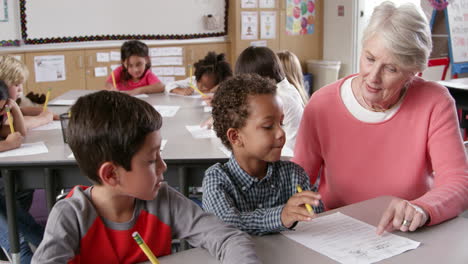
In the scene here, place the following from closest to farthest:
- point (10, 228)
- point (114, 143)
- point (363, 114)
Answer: point (114, 143) → point (363, 114) → point (10, 228)

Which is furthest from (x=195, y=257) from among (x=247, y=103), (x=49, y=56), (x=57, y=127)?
(x=49, y=56)

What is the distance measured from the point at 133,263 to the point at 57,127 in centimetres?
180

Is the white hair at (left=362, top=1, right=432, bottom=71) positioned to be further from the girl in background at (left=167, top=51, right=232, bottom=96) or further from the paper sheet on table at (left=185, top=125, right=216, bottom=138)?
the girl in background at (left=167, top=51, right=232, bottom=96)

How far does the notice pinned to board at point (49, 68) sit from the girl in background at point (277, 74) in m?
2.80

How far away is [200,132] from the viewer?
2553mm

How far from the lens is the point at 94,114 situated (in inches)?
42.9

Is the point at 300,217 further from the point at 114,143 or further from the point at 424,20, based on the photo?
the point at 424,20

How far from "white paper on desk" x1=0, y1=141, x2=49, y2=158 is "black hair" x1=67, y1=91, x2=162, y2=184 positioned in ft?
3.94

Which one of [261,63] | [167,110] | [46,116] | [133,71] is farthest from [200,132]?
[133,71]

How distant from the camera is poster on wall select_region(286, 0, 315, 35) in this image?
613 cm

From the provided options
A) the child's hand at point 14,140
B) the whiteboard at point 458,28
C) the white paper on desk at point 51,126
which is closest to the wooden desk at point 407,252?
the child's hand at point 14,140

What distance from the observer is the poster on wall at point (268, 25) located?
5961mm

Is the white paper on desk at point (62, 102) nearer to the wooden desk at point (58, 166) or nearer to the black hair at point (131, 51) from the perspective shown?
the black hair at point (131, 51)

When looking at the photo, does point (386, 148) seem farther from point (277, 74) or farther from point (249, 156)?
point (277, 74)
